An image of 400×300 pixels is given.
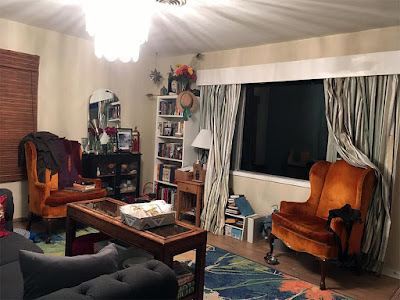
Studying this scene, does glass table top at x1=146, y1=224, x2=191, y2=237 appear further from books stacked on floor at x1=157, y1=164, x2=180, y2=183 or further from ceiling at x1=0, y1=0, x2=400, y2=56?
books stacked on floor at x1=157, y1=164, x2=180, y2=183

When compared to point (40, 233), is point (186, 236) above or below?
above

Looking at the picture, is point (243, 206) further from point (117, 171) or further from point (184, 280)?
point (184, 280)

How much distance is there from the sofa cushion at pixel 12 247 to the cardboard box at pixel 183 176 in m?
2.41

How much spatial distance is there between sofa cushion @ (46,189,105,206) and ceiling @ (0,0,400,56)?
198cm

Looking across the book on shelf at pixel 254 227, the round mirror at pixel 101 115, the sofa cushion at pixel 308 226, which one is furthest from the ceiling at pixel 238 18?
the book on shelf at pixel 254 227

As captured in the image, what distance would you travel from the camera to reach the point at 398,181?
11.1ft

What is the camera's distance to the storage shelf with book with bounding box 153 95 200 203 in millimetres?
4995

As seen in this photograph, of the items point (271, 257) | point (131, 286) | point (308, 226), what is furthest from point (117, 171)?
point (131, 286)

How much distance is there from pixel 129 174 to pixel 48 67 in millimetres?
1854

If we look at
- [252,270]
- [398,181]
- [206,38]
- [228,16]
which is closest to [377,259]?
[398,181]

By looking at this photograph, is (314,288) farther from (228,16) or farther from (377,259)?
(228,16)

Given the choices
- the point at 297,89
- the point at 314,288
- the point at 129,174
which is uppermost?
the point at 297,89

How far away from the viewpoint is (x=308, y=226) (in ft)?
10.3

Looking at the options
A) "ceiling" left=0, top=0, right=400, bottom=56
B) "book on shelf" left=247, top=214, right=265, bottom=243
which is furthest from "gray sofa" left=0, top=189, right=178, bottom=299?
"book on shelf" left=247, top=214, right=265, bottom=243
